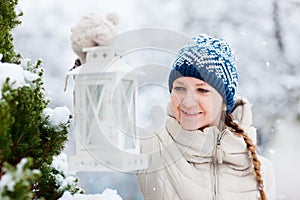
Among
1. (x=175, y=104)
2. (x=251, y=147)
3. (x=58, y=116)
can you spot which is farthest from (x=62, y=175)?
(x=251, y=147)

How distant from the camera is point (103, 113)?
1.13 metres

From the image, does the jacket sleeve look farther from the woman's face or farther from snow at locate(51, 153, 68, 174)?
snow at locate(51, 153, 68, 174)

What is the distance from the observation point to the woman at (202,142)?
4.47 feet

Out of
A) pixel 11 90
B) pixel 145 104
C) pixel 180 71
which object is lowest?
pixel 11 90

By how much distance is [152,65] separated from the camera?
3.96ft

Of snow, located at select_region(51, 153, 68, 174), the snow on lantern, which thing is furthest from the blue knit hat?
snow, located at select_region(51, 153, 68, 174)

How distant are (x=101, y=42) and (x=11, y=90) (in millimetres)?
379

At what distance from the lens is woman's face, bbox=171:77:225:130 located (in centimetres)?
135

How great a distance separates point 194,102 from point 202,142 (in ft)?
0.40

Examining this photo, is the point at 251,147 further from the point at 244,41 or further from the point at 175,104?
the point at 244,41

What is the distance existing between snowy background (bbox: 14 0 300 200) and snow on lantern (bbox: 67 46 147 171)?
5.82 feet

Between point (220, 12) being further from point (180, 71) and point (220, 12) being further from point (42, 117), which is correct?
point (42, 117)

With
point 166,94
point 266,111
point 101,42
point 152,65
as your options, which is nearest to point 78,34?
point 101,42

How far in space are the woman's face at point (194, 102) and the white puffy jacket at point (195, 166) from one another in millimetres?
26
